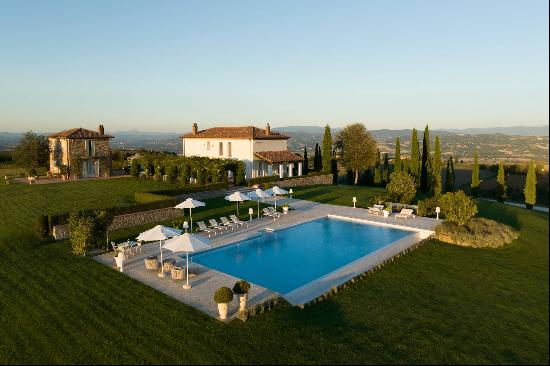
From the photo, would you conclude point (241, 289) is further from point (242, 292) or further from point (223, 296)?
point (223, 296)

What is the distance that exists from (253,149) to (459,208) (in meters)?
23.9

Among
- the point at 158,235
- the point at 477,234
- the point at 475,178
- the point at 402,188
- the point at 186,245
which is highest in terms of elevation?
the point at 402,188

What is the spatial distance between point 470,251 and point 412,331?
992 cm

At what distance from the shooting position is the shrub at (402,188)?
28.4m

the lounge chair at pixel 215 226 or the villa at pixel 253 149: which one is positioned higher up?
the villa at pixel 253 149

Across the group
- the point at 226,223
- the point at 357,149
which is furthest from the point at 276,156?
the point at 226,223

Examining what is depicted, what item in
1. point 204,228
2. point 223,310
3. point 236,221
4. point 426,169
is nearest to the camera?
point 223,310

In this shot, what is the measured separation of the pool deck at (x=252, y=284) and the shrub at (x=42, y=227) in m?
4.41

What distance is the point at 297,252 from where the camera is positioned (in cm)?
1912

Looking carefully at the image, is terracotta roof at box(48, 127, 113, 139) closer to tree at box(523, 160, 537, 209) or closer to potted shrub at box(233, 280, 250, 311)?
potted shrub at box(233, 280, 250, 311)

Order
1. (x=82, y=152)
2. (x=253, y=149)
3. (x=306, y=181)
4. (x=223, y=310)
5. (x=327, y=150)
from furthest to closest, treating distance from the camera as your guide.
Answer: (x=327, y=150) < (x=82, y=152) < (x=253, y=149) < (x=306, y=181) < (x=223, y=310)

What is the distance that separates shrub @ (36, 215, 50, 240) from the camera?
18953 mm

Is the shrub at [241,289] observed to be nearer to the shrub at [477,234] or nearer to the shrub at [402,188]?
the shrub at [477,234]

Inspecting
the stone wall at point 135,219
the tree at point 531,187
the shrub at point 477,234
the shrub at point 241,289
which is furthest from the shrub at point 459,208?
the tree at point 531,187
